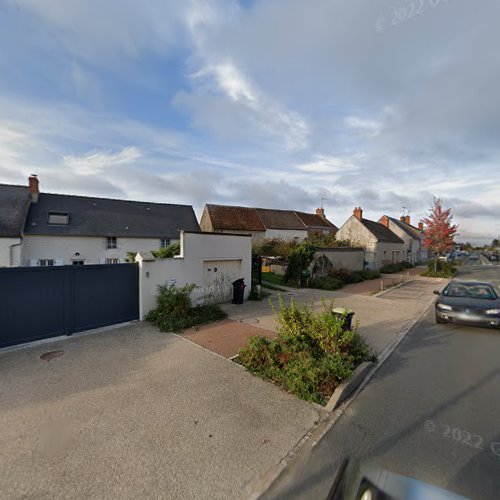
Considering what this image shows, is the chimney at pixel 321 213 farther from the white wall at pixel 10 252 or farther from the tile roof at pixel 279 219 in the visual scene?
the white wall at pixel 10 252

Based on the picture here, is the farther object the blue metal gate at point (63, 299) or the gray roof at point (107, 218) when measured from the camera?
the gray roof at point (107, 218)

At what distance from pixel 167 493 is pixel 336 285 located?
14204 millimetres

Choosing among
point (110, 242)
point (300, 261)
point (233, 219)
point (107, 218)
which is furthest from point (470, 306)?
point (233, 219)

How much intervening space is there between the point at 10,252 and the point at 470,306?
23.5 m

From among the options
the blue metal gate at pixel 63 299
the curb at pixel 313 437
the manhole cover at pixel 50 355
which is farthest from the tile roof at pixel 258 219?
the curb at pixel 313 437

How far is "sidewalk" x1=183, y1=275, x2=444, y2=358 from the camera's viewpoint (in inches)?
251

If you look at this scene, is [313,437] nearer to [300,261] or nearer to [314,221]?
[300,261]

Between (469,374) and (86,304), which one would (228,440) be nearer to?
(469,374)

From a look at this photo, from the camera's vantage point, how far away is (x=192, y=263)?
880 centimetres

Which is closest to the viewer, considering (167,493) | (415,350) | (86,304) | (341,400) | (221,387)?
(167,493)

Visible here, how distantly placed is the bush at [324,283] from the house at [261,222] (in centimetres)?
1327

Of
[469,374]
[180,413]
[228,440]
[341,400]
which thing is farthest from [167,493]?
[469,374]

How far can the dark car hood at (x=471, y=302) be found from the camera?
710 centimetres

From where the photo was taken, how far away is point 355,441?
309 cm
